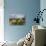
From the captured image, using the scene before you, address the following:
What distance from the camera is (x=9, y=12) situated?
5.04 meters

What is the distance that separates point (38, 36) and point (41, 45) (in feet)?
0.60

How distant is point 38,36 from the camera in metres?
2.59

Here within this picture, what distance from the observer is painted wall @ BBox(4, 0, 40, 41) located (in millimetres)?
5021

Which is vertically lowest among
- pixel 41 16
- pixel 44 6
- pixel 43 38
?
pixel 43 38

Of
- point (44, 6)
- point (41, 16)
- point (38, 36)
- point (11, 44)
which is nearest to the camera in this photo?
point (38, 36)

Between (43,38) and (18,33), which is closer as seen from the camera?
(43,38)

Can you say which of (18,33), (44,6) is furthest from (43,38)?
(18,33)

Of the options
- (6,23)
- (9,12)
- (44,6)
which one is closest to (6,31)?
(6,23)

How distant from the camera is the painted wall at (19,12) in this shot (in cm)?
502

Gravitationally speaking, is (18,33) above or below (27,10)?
below

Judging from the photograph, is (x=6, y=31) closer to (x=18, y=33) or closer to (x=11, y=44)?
(x=18, y=33)

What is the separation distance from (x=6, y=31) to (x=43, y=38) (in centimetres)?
263

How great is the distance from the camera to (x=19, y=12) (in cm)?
508

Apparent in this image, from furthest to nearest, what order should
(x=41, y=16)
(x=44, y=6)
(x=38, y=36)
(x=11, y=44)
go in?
(x=41, y=16)
(x=44, y=6)
(x=11, y=44)
(x=38, y=36)
